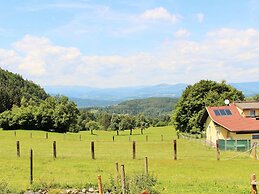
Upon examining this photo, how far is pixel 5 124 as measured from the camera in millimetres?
90438

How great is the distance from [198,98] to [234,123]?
2641cm

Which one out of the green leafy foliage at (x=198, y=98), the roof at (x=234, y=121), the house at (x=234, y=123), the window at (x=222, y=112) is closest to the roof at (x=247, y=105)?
the house at (x=234, y=123)

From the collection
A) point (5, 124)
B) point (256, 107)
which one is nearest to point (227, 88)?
point (256, 107)

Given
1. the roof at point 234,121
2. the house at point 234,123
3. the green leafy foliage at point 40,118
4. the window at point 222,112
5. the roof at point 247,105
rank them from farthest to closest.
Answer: the green leafy foliage at point 40,118 → the roof at point 247,105 → the window at point 222,112 → the roof at point 234,121 → the house at point 234,123

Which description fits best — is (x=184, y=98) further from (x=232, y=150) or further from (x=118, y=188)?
(x=118, y=188)

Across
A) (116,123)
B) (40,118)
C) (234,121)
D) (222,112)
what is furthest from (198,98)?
(116,123)

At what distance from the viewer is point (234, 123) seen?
2037 inches

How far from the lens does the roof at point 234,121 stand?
4966 cm

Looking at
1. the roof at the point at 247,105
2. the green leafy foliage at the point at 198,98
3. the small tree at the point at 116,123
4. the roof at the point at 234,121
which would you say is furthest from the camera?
the small tree at the point at 116,123

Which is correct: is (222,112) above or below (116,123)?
above

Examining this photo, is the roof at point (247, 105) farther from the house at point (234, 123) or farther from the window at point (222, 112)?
the window at point (222, 112)

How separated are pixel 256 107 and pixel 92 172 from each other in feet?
138

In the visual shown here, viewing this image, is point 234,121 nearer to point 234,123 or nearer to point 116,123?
point 234,123

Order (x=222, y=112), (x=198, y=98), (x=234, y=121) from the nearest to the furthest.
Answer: (x=234, y=121) → (x=222, y=112) → (x=198, y=98)
